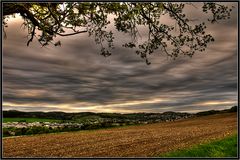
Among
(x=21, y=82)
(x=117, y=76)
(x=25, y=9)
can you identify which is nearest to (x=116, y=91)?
(x=117, y=76)

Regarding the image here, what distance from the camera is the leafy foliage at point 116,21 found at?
37.3ft

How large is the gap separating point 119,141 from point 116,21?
4.88 meters

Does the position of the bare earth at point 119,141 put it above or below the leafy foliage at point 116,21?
below

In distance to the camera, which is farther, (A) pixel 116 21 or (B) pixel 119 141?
(B) pixel 119 141

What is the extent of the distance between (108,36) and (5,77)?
318 centimetres

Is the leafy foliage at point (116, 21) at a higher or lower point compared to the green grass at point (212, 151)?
higher

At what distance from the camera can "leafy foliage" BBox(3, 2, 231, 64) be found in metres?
11.4

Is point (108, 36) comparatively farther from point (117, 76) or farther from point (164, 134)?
point (164, 134)

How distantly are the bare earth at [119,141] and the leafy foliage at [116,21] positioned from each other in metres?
2.53

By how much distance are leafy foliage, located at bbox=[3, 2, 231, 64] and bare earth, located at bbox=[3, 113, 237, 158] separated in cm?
253

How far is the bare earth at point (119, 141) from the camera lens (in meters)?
11.5

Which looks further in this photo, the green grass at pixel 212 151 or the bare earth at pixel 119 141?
the bare earth at pixel 119 141

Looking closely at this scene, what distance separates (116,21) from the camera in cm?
1178

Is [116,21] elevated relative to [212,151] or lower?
elevated
